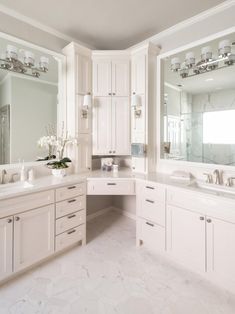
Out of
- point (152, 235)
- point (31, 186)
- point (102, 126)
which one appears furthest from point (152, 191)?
point (31, 186)

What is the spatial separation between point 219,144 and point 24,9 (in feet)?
9.01

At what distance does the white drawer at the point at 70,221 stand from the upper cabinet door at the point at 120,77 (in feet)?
5.67

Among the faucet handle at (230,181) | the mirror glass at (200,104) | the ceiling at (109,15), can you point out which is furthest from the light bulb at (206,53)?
the faucet handle at (230,181)

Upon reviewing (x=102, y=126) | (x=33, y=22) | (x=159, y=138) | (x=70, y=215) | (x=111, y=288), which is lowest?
(x=111, y=288)

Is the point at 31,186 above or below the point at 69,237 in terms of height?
above

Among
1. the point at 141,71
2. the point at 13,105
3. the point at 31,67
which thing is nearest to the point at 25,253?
the point at 13,105

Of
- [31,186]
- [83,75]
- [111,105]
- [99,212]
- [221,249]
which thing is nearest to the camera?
[221,249]

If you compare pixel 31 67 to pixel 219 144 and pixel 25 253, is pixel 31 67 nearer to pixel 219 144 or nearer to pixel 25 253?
pixel 25 253

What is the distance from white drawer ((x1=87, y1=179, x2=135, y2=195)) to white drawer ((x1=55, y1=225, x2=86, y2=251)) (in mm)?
475

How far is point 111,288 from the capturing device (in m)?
1.76

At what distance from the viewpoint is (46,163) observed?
8.59ft

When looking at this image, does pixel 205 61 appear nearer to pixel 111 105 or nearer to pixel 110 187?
pixel 111 105

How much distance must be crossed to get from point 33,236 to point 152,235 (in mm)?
1297

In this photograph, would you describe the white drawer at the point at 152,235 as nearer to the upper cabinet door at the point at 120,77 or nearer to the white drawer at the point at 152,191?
the white drawer at the point at 152,191
